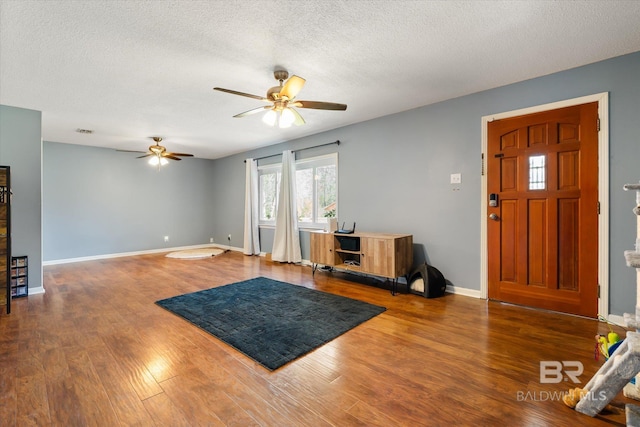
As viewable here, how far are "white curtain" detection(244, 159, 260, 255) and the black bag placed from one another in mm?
3951

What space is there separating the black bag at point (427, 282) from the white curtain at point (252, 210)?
3.95 metres

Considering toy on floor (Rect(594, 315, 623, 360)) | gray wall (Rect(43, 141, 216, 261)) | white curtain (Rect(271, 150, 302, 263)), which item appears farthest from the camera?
gray wall (Rect(43, 141, 216, 261))

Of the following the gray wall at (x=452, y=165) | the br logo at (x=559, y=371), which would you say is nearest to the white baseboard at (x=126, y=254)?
the gray wall at (x=452, y=165)

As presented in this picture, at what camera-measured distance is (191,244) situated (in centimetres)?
757

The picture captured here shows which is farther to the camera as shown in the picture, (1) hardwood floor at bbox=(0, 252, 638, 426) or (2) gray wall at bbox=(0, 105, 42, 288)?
(2) gray wall at bbox=(0, 105, 42, 288)

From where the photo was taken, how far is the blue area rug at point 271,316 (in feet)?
7.37

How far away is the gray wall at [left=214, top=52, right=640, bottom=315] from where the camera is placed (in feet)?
8.37

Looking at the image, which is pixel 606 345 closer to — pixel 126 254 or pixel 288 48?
pixel 288 48

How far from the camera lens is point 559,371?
1.86 m

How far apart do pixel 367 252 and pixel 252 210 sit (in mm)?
3554

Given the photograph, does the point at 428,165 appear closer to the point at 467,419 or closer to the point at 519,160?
the point at 519,160

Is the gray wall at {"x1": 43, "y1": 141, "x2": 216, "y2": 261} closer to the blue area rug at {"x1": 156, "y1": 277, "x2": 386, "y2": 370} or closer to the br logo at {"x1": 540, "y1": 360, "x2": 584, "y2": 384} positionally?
the blue area rug at {"x1": 156, "y1": 277, "x2": 386, "y2": 370}

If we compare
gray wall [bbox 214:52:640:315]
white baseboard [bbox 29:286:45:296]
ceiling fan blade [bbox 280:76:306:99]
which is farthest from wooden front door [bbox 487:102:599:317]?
white baseboard [bbox 29:286:45:296]

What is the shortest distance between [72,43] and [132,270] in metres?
3.84
